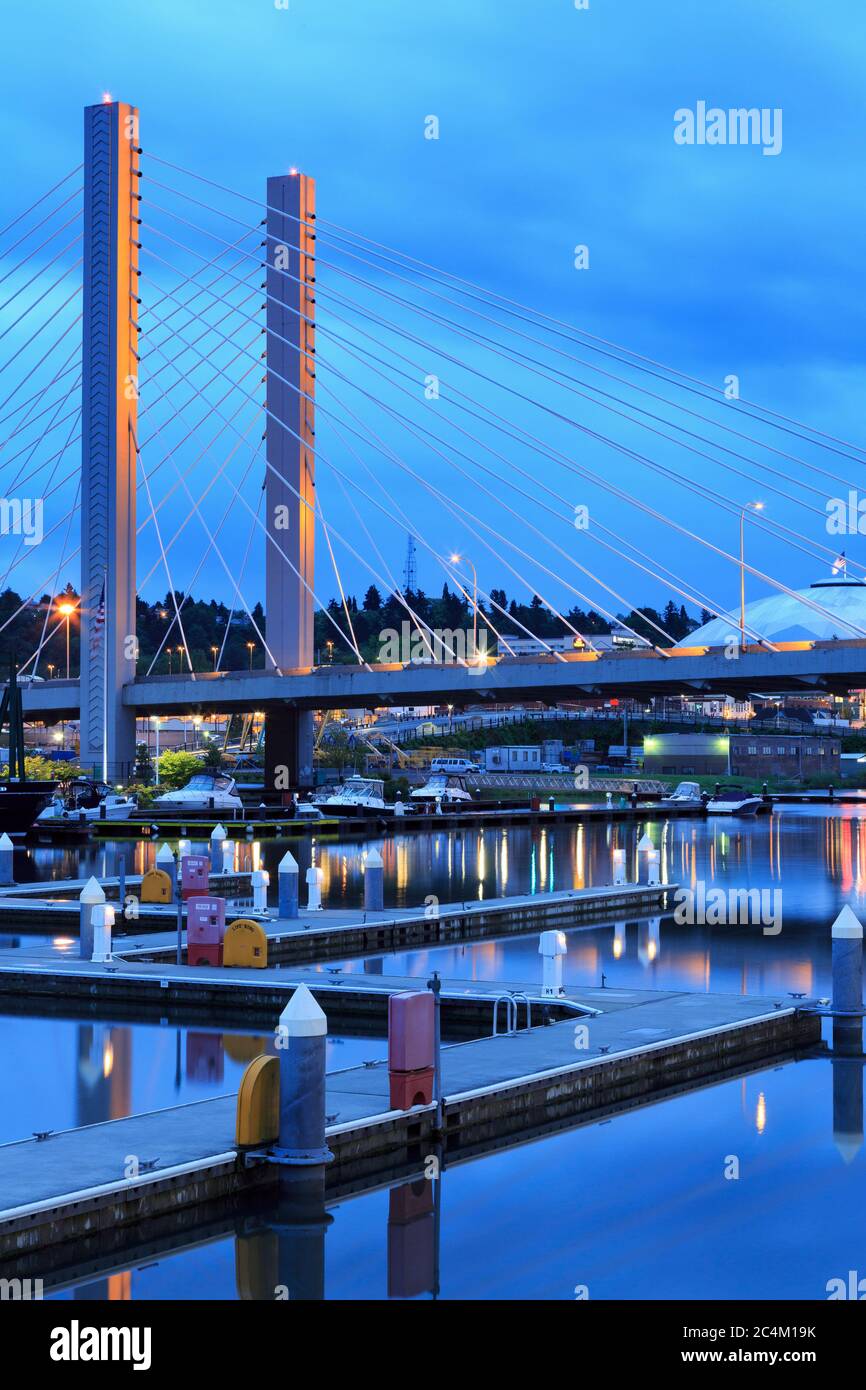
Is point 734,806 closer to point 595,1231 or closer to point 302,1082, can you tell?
point 595,1231

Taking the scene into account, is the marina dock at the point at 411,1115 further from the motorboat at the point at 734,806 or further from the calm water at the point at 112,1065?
the motorboat at the point at 734,806

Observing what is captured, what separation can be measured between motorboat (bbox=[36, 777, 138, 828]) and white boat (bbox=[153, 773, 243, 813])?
9.41 ft

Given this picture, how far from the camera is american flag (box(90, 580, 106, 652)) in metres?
Result: 56.9

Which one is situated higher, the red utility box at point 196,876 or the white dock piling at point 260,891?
the red utility box at point 196,876

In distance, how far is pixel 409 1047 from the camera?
45.0ft

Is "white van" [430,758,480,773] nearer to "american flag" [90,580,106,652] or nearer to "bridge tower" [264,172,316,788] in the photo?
"bridge tower" [264,172,316,788]

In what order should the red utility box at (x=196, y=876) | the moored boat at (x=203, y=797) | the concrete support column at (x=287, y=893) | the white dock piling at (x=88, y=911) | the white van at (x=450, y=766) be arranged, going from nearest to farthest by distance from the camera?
the white dock piling at (x=88, y=911)
the red utility box at (x=196, y=876)
the concrete support column at (x=287, y=893)
the moored boat at (x=203, y=797)
the white van at (x=450, y=766)

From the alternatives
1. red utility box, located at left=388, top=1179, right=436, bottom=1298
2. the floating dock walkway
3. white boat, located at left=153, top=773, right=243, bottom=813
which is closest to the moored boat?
white boat, located at left=153, top=773, right=243, bottom=813

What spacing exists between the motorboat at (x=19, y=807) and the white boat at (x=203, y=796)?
733 cm

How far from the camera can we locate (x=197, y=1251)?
450 inches

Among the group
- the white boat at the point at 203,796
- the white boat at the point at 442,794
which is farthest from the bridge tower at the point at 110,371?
the white boat at the point at 442,794

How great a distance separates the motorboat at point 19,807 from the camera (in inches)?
2158

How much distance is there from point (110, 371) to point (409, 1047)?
46.1m

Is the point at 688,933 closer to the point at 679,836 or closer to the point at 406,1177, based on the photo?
the point at 406,1177
